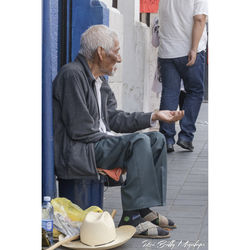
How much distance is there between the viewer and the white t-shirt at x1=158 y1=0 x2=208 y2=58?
812 centimetres

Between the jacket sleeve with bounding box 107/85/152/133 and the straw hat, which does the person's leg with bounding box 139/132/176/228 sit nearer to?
the jacket sleeve with bounding box 107/85/152/133

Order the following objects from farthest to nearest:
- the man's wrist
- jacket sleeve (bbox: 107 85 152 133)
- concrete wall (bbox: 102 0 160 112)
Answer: concrete wall (bbox: 102 0 160 112), jacket sleeve (bbox: 107 85 152 133), the man's wrist

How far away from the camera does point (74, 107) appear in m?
4.72

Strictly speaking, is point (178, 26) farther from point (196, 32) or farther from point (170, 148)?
point (170, 148)

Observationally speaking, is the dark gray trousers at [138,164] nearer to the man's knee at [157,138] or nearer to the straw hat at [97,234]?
the man's knee at [157,138]

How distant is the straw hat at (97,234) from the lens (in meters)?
4.32

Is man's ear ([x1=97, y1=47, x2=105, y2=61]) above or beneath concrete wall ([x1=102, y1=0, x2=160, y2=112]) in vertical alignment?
above

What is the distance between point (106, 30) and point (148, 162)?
93 centimetres

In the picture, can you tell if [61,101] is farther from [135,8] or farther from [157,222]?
[135,8]

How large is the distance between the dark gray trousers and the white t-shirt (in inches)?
138

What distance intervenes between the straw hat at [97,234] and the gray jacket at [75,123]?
429 millimetres

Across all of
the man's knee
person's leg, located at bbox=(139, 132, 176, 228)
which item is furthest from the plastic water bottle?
the man's knee

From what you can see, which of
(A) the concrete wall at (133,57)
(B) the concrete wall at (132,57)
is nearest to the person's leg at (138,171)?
(B) the concrete wall at (132,57)

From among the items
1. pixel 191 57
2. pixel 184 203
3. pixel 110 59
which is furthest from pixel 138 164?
pixel 191 57
